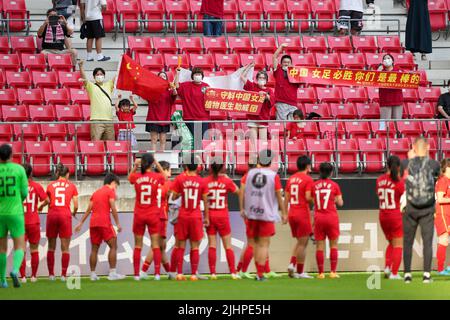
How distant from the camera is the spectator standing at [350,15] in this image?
28.1 metres

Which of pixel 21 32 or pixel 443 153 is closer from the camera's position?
pixel 443 153

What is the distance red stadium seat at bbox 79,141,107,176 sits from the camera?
74.4ft

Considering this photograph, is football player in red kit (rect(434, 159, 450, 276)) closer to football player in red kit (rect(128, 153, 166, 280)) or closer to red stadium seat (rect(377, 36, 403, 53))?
football player in red kit (rect(128, 153, 166, 280))

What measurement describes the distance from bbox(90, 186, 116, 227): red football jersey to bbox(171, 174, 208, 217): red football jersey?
1174 mm

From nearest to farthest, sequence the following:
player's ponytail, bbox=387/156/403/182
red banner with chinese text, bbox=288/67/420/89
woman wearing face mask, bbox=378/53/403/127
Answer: player's ponytail, bbox=387/156/403/182
red banner with chinese text, bbox=288/67/420/89
woman wearing face mask, bbox=378/53/403/127

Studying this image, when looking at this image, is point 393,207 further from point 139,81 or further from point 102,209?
point 139,81

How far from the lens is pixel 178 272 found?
19.8m

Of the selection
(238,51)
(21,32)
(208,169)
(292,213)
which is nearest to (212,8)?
(238,51)

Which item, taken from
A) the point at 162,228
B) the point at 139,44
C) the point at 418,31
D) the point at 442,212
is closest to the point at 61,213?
the point at 162,228

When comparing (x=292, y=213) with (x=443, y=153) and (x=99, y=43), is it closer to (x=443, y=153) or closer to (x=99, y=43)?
(x=443, y=153)

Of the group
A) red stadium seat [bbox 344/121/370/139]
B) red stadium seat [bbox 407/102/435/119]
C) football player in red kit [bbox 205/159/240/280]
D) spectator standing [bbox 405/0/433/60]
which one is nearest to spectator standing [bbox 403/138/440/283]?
football player in red kit [bbox 205/159/240/280]

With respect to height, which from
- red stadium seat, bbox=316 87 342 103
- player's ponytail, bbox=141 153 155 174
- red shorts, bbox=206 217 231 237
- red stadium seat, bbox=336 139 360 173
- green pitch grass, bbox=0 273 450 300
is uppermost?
red stadium seat, bbox=316 87 342 103

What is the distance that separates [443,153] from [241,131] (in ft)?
11.4

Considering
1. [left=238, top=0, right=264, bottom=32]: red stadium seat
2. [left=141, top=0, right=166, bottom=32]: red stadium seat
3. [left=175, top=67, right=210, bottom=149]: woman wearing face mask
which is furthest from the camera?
[left=238, top=0, right=264, bottom=32]: red stadium seat
